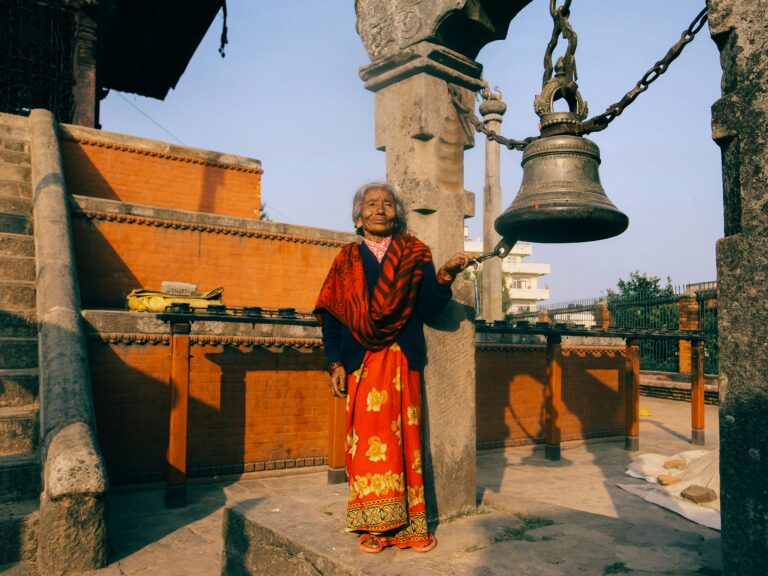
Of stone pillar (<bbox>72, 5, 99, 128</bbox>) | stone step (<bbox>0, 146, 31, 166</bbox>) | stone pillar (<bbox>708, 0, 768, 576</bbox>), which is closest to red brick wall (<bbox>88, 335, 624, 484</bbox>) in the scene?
stone step (<bbox>0, 146, 31, 166</bbox>)

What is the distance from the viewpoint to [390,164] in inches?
164

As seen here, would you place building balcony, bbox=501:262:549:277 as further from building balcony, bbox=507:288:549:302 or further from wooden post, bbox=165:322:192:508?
wooden post, bbox=165:322:192:508

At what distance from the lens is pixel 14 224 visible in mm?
7094

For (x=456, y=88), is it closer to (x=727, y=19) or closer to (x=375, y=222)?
(x=375, y=222)

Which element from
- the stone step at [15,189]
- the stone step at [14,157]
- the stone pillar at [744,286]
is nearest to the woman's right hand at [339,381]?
the stone pillar at [744,286]

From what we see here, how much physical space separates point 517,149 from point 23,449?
181 inches

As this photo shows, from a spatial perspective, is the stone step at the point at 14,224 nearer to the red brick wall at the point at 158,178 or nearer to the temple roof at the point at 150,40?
the red brick wall at the point at 158,178

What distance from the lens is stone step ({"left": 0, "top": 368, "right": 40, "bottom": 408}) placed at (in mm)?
5414

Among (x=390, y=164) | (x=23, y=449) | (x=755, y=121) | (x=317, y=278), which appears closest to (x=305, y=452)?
(x=317, y=278)

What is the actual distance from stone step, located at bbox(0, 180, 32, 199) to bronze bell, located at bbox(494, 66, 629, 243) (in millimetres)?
6649

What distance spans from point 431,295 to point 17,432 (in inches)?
153

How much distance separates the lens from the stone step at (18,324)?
5984mm

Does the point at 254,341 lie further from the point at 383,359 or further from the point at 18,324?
the point at 383,359

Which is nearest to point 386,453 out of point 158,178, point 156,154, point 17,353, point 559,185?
point 559,185
